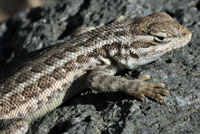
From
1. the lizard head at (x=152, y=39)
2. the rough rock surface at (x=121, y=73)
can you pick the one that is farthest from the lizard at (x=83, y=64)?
the rough rock surface at (x=121, y=73)

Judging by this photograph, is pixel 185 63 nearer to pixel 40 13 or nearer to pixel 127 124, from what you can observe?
pixel 127 124

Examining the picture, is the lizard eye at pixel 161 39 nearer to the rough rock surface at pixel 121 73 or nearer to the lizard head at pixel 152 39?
the lizard head at pixel 152 39

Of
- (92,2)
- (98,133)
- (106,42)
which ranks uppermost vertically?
(92,2)

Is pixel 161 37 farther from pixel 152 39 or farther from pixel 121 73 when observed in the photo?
pixel 121 73

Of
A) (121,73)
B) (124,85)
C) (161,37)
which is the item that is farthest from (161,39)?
(124,85)

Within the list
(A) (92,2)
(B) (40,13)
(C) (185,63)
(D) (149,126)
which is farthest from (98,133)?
(B) (40,13)
